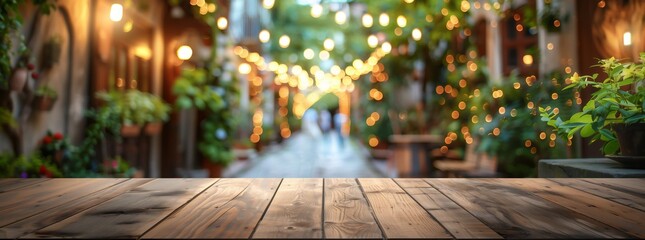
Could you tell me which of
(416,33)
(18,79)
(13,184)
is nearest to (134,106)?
(18,79)

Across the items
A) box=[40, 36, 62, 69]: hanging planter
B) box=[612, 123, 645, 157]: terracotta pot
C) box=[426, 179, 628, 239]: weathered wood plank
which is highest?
box=[40, 36, 62, 69]: hanging planter

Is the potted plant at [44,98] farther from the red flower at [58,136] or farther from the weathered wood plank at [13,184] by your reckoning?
the weathered wood plank at [13,184]

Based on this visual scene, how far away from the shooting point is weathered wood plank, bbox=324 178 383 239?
59.7 inches

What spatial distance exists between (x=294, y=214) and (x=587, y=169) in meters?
2.01

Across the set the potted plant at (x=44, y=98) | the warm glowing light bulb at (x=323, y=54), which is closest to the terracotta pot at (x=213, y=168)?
the potted plant at (x=44, y=98)

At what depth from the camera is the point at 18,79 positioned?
414 cm

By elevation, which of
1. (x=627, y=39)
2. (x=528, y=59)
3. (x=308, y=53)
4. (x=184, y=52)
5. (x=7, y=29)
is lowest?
(x=627, y=39)

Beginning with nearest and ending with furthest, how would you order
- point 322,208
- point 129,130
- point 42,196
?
point 322,208 < point 42,196 < point 129,130

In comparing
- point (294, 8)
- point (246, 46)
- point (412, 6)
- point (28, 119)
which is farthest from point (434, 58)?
point (294, 8)

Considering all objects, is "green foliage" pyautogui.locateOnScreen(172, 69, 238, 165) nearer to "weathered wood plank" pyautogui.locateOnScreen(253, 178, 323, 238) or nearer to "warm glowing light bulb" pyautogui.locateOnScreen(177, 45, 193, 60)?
"warm glowing light bulb" pyautogui.locateOnScreen(177, 45, 193, 60)

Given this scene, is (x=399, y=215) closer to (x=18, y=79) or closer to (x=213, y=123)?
(x=18, y=79)

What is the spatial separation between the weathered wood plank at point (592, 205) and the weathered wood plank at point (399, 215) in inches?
21.1

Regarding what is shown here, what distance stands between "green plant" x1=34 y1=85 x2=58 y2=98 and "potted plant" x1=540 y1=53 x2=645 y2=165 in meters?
3.81

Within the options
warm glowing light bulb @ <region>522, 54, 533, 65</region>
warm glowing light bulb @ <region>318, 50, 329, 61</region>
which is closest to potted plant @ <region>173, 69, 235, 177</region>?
warm glowing light bulb @ <region>522, 54, 533, 65</region>
